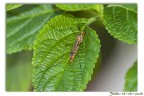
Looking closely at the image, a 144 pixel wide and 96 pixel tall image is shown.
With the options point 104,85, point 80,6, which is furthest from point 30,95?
point 104,85

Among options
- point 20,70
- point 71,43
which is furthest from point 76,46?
point 20,70

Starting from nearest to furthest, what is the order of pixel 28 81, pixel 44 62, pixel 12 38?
pixel 44 62
pixel 12 38
pixel 28 81

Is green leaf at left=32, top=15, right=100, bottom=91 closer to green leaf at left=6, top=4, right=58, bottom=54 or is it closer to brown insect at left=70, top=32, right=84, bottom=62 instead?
brown insect at left=70, top=32, right=84, bottom=62

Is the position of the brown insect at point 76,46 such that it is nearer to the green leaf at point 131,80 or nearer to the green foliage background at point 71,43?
the green foliage background at point 71,43

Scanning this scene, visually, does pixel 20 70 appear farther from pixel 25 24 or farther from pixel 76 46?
pixel 76 46

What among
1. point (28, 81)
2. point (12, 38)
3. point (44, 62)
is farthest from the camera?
point (28, 81)

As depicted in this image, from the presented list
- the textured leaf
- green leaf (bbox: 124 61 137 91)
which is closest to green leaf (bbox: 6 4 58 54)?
→ the textured leaf

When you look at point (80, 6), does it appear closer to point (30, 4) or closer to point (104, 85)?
point (30, 4)

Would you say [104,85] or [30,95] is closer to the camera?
[30,95]
